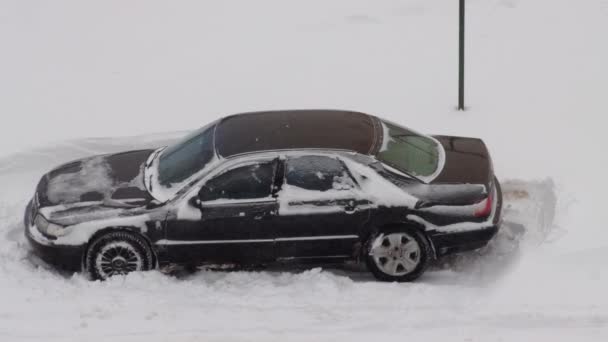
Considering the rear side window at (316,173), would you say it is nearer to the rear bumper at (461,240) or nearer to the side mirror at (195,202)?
the side mirror at (195,202)

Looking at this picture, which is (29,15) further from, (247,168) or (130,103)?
(247,168)

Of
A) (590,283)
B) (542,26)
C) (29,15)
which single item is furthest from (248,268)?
(29,15)

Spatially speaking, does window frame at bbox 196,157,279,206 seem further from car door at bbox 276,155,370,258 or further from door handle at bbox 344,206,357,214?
door handle at bbox 344,206,357,214

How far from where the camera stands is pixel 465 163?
8758mm

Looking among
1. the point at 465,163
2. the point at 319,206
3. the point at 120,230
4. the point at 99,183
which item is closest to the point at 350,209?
the point at 319,206

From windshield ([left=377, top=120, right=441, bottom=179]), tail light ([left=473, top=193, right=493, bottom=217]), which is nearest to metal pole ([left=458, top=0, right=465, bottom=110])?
windshield ([left=377, top=120, right=441, bottom=179])

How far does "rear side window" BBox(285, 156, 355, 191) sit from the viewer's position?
8.22 meters

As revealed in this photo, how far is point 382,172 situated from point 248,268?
1.63m

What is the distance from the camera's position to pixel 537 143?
34.9ft

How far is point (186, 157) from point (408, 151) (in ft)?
6.97

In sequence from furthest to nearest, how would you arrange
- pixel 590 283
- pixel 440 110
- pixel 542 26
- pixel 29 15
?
pixel 29 15 → pixel 542 26 → pixel 440 110 → pixel 590 283

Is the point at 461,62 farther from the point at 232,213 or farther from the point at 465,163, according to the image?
the point at 232,213

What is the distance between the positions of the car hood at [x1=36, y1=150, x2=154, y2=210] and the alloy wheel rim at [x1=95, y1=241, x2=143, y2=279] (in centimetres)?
41

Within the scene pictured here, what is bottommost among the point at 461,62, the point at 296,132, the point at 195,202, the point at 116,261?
the point at 116,261
